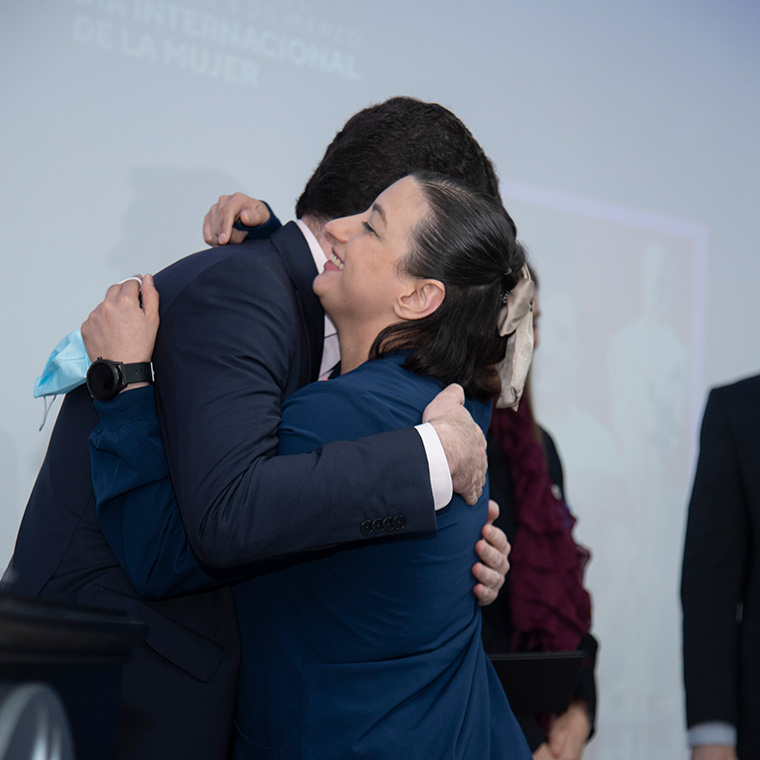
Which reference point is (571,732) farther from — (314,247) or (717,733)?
(314,247)

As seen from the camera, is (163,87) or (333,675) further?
(163,87)

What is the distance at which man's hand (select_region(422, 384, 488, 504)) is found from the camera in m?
1.10

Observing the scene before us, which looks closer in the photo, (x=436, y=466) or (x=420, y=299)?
(x=436, y=466)

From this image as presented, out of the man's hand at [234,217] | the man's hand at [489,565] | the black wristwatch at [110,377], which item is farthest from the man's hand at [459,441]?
the man's hand at [234,217]

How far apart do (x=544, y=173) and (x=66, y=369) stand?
8.68 ft

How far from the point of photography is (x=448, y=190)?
4.43 feet

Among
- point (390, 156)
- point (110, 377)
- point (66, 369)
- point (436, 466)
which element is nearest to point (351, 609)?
point (436, 466)

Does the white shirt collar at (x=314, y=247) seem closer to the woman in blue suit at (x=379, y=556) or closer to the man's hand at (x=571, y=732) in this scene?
the woman in blue suit at (x=379, y=556)

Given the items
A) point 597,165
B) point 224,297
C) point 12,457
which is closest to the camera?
point 224,297

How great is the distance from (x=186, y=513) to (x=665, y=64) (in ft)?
11.6

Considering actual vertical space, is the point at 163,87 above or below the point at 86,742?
above

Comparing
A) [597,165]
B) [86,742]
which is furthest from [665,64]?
[86,742]

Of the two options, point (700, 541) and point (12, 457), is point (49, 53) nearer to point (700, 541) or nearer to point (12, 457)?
point (12, 457)

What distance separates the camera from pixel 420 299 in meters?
1.32
